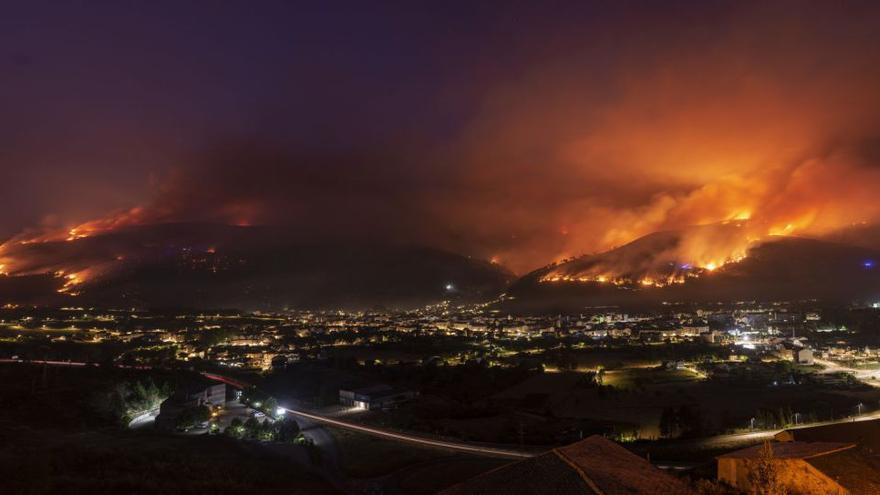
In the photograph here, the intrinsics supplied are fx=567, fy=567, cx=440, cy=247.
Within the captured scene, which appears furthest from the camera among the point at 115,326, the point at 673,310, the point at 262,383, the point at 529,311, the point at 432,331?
the point at 529,311

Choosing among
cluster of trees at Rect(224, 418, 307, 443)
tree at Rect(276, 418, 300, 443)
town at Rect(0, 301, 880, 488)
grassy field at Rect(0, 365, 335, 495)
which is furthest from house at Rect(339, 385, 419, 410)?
grassy field at Rect(0, 365, 335, 495)

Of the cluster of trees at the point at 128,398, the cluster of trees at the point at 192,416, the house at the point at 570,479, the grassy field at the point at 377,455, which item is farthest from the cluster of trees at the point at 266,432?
the house at the point at 570,479

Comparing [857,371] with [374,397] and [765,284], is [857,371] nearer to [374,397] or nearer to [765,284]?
[374,397]

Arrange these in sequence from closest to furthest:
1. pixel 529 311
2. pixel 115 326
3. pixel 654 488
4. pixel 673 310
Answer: pixel 654 488, pixel 115 326, pixel 673 310, pixel 529 311

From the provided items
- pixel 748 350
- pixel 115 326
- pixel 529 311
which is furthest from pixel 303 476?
pixel 529 311

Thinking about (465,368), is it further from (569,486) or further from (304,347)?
(569,486)

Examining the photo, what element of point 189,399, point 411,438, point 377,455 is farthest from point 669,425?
point 189,399
